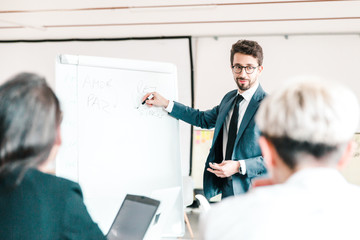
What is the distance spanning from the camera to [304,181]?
0.58 metres

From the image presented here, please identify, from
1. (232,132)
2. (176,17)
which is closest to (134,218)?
(232,132)

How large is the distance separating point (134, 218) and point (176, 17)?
2.53 meters

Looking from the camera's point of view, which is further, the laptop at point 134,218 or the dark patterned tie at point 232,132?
the dark patterned tie at point 232,132

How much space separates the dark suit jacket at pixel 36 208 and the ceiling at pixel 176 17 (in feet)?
8.52

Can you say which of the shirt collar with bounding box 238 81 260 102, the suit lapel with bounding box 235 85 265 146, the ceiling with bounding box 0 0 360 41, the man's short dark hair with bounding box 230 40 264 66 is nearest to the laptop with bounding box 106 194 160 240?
the suit lapel with bounding box 235 85 265 146

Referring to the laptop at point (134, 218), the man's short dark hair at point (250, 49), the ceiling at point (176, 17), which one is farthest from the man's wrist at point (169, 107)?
the ceiling at point (176, 17)

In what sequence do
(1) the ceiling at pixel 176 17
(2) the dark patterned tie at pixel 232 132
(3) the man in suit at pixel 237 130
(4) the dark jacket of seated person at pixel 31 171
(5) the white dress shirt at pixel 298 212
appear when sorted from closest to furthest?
1. (5) the white dress shirt at pixel 298 212
2. (4) the dark jacket of seated person at pixel 31 171
3. (3) the man in suit at pixel 237 130
4. (2) the dark patterned tie at pixel 232 132
5. (1) the ceiling at pixel 176 17

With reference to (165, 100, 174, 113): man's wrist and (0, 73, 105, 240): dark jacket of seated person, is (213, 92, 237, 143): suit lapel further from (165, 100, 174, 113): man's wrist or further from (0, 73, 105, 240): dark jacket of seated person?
(0, 73, 105, 240): dark jacket of seated person

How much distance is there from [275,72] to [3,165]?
3297mm

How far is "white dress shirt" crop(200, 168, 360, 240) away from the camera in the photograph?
1.83ft

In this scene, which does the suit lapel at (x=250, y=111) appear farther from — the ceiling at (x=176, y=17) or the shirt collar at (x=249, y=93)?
the ceiling at (x=176, y=17)

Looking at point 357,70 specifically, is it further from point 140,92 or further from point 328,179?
point 328,179

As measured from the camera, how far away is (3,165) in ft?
2.30

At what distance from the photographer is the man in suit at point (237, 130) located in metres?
1.68
